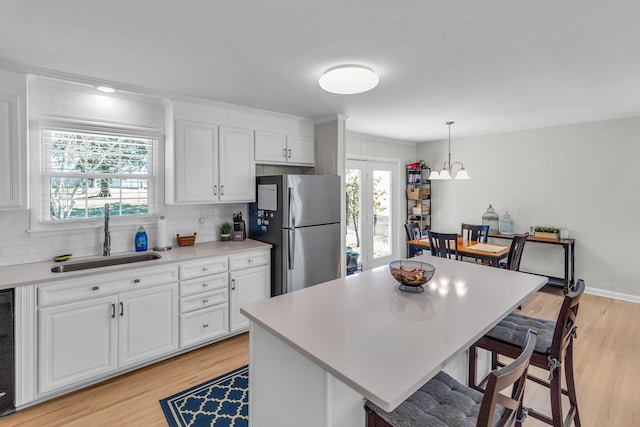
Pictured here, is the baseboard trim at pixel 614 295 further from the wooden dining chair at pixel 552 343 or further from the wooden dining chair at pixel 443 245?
the wooden dining chair at pixel 552 343

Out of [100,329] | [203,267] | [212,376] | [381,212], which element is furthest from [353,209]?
[100,329]

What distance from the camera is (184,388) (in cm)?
237

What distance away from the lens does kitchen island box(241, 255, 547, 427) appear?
1.09 meters

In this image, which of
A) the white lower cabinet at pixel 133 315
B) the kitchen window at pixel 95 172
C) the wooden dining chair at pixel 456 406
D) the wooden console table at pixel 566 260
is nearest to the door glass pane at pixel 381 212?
the wooden console table at pixel 566 260

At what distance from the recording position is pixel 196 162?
10.3ft

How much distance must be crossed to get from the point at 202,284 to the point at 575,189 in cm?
496

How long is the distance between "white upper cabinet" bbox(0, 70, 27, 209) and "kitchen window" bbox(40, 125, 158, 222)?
35 centimetres

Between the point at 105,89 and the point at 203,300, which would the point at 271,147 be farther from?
the point at 203,300

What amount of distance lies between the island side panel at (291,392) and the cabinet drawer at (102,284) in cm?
141

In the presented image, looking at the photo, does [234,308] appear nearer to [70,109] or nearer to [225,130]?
[225,130]

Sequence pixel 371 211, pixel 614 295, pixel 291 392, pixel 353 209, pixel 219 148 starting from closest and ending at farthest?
pixel 291 392 → pixel 219 148 → pixel 614 295 → pixel 353 209 → pixel 371 211

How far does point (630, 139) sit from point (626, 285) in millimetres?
1861

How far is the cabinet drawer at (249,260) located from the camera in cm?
309

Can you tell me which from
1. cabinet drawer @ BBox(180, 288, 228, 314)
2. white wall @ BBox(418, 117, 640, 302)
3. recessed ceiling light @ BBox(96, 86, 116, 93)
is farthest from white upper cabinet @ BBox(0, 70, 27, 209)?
white wall @ BBox(418, 117, 640, 302)
